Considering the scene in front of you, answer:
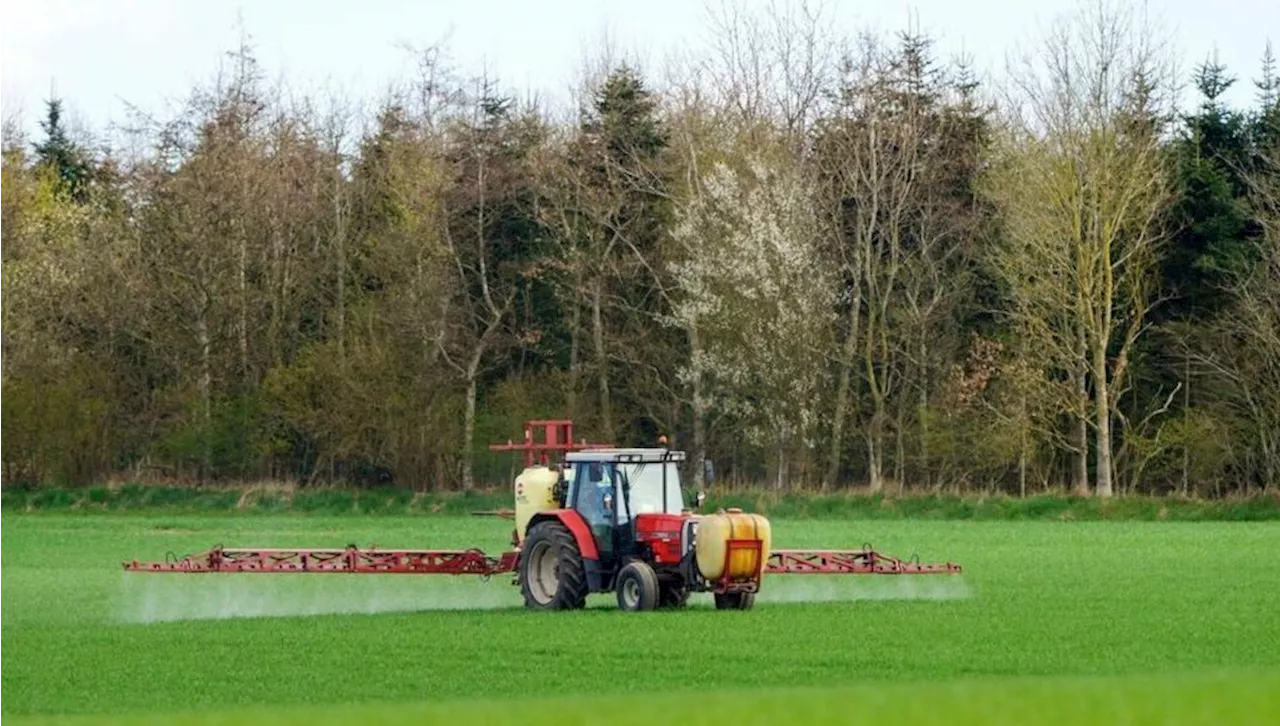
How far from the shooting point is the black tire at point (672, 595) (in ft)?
77.5

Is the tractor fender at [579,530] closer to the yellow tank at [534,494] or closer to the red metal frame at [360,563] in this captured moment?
the yellow tank at [534,494]

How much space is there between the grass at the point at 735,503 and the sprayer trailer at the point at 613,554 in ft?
88.1

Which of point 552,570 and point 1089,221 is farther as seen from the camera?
point 1089,221

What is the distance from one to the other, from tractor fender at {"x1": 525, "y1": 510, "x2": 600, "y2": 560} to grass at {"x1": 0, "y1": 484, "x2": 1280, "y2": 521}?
27.5 metres

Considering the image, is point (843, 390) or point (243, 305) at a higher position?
point (243, 305)

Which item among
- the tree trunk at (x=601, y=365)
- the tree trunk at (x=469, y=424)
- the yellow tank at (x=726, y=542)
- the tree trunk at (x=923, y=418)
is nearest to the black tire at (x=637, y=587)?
the yellow tank at (x=726, y=542)

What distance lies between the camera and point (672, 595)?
23.7m

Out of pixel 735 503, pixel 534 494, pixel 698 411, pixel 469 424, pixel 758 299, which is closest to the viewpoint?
pixel 534 494

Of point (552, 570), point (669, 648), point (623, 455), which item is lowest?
point (669, 648)

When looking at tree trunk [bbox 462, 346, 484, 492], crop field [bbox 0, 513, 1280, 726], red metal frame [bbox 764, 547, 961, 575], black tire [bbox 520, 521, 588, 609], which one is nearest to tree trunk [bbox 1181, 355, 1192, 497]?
crop field [bbox 0, 513, 1280, 726]

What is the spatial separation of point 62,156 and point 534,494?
64.0 metres

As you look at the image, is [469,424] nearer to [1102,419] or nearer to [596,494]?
[1102,419]

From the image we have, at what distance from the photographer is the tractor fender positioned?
23.1 meters

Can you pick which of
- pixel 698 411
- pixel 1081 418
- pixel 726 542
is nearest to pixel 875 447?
pixel 698 411
